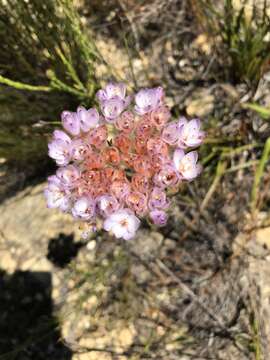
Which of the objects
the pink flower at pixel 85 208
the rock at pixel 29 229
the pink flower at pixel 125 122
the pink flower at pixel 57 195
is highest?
the pink flower at pixel 125 122

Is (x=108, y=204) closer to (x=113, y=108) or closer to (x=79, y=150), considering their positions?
(x=79, y=150)

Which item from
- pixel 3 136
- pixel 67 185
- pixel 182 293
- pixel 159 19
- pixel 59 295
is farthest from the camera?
pixel 159 19

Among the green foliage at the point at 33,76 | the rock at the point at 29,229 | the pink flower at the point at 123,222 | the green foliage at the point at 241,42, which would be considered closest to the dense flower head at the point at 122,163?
the pink flower at the point at 123,222

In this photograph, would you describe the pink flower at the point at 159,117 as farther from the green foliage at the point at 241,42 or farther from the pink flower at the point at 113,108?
the green foliage at the point at 241,42

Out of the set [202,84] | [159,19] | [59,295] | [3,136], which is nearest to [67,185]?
[3,136]

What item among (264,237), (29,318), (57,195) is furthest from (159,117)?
(29,318)

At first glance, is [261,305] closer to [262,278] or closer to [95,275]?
[262,278]
